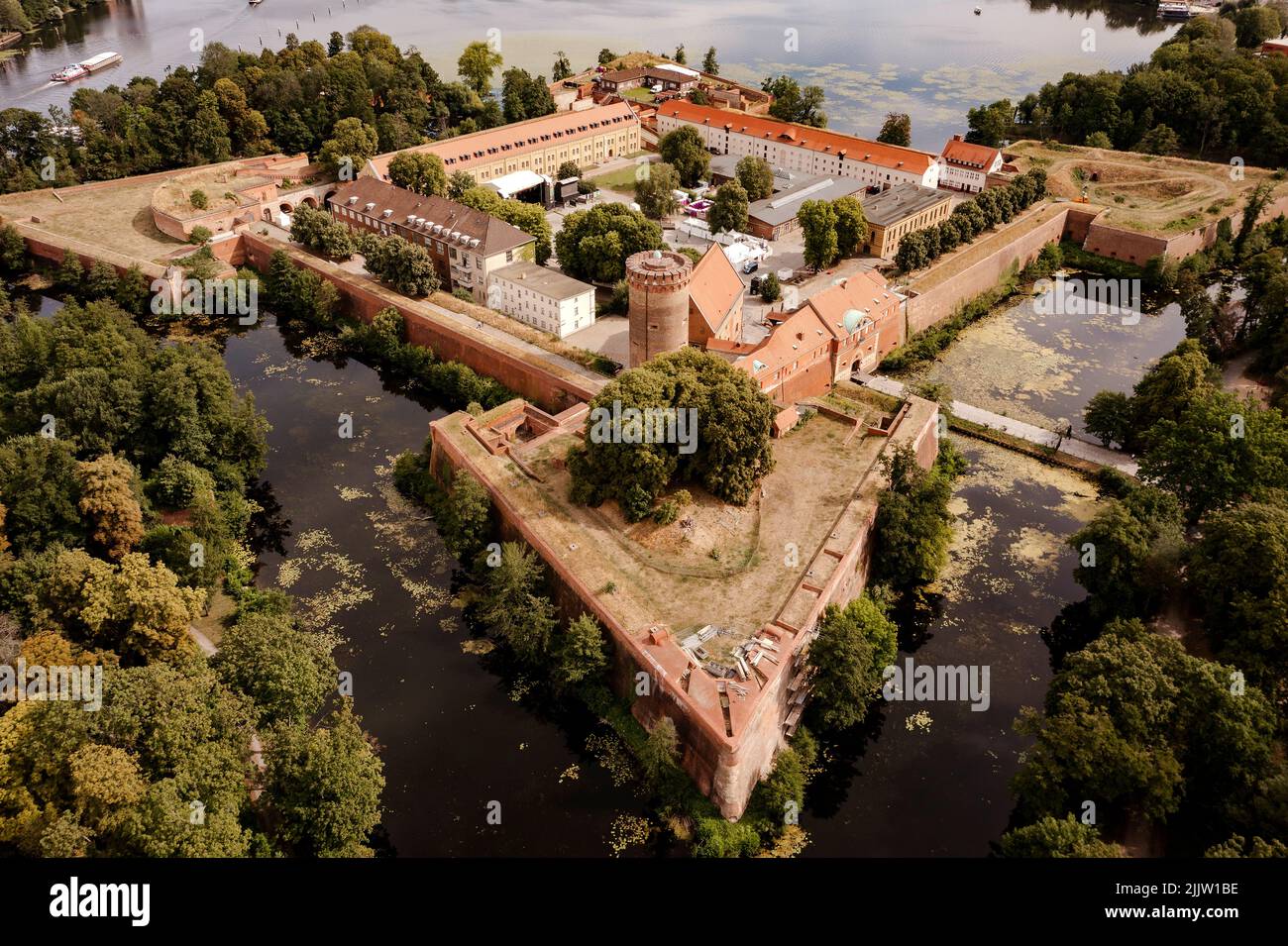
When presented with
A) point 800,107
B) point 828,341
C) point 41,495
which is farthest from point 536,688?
point 800,107

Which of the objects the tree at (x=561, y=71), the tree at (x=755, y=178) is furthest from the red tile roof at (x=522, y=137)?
the tree at (x=561, y=71)

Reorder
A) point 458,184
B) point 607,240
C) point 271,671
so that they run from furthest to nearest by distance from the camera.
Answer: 1. point 458,184
2. point 607,240
3. point 271,671

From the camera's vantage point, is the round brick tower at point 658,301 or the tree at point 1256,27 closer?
the round brick tower at point 658,301

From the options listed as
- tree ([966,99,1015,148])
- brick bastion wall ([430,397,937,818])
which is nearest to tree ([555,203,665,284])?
brick bastion wall ([430,397,937,818])

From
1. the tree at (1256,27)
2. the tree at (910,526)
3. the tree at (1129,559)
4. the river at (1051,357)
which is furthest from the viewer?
the tree at (1256,27)
